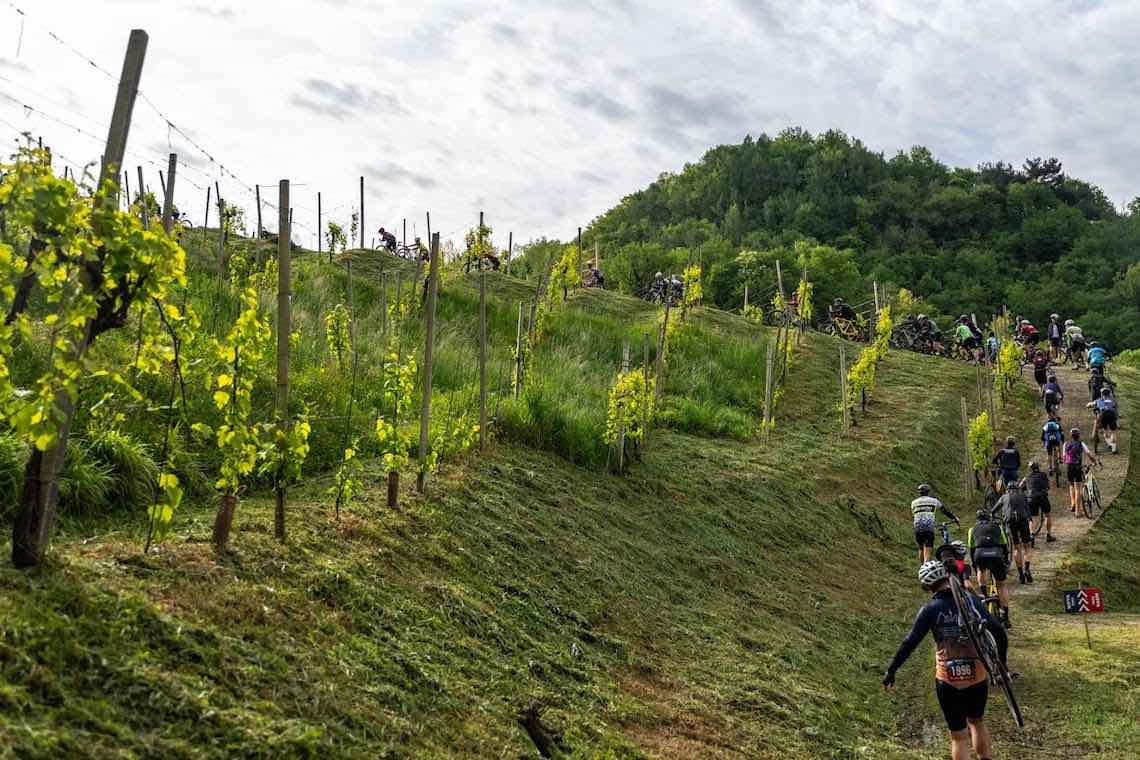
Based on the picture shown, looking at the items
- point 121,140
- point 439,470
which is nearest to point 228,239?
point 439,470

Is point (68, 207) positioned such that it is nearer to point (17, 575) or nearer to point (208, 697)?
point (17, 575)

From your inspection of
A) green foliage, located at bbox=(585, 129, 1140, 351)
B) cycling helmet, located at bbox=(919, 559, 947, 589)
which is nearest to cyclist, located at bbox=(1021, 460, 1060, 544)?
cycling helmet, located at bbox=(919, 559, 947, 589)

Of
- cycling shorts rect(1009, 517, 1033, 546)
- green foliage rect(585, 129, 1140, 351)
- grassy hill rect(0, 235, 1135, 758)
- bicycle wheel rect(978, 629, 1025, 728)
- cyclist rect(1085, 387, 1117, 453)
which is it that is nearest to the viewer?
grassy hill rect(0, 235, 1135, 758)

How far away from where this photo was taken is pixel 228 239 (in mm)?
23750

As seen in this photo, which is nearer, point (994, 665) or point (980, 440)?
point (994, 665)

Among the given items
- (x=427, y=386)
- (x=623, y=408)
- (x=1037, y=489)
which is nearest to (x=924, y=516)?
(x=1037, y=489)

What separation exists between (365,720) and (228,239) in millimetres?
21100

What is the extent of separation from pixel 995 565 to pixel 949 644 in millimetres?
4214

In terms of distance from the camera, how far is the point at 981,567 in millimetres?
10398

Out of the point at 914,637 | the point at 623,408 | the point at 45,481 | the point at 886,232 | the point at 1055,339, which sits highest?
the point at 886,232

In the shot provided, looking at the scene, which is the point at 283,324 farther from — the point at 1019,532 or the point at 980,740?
the point at 1019,532

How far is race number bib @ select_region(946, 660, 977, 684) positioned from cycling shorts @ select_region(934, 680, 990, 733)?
0.06 m

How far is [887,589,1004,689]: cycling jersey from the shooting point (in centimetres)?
643

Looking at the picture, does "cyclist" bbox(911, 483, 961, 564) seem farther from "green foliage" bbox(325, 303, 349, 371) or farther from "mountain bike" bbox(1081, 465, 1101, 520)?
"green foliage" bbox(325, 303, 349, 371)
